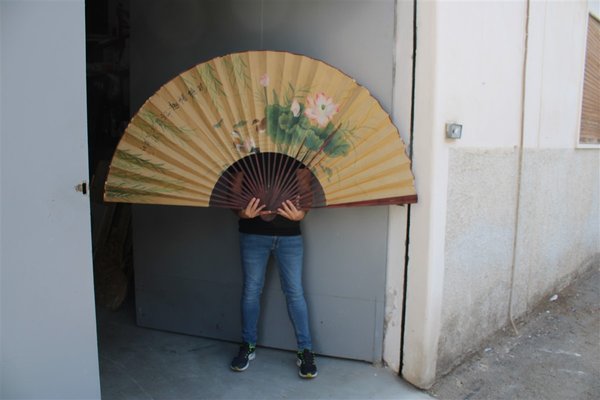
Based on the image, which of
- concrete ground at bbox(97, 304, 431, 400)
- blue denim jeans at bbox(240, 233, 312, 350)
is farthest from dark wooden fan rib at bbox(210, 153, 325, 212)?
concrete ground at bbox(97, 304, 431, 400)

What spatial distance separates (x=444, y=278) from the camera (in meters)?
3.21

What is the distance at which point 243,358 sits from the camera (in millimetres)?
3268

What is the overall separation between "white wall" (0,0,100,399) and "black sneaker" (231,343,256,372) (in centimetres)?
130

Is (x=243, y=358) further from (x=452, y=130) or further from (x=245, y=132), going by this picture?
(x=452, y=130)

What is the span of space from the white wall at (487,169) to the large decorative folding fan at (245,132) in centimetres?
51

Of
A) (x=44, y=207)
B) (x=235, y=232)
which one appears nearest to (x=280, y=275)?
(x=235, y=232)

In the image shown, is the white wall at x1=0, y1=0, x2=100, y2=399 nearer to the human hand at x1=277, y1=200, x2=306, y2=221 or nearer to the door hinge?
the door hinge

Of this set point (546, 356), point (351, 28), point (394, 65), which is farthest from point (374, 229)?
point (546, 356)

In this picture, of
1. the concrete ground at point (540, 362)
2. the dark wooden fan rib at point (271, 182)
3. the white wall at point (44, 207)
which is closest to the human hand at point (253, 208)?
the dark wooden fan rib at point (271, 182)

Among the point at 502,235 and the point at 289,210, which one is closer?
the point at 289,210

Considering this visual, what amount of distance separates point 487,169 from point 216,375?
8.03 ft

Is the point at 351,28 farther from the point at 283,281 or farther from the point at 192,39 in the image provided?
the point at 283,281

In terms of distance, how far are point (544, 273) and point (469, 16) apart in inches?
113

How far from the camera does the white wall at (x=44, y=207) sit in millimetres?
1743
